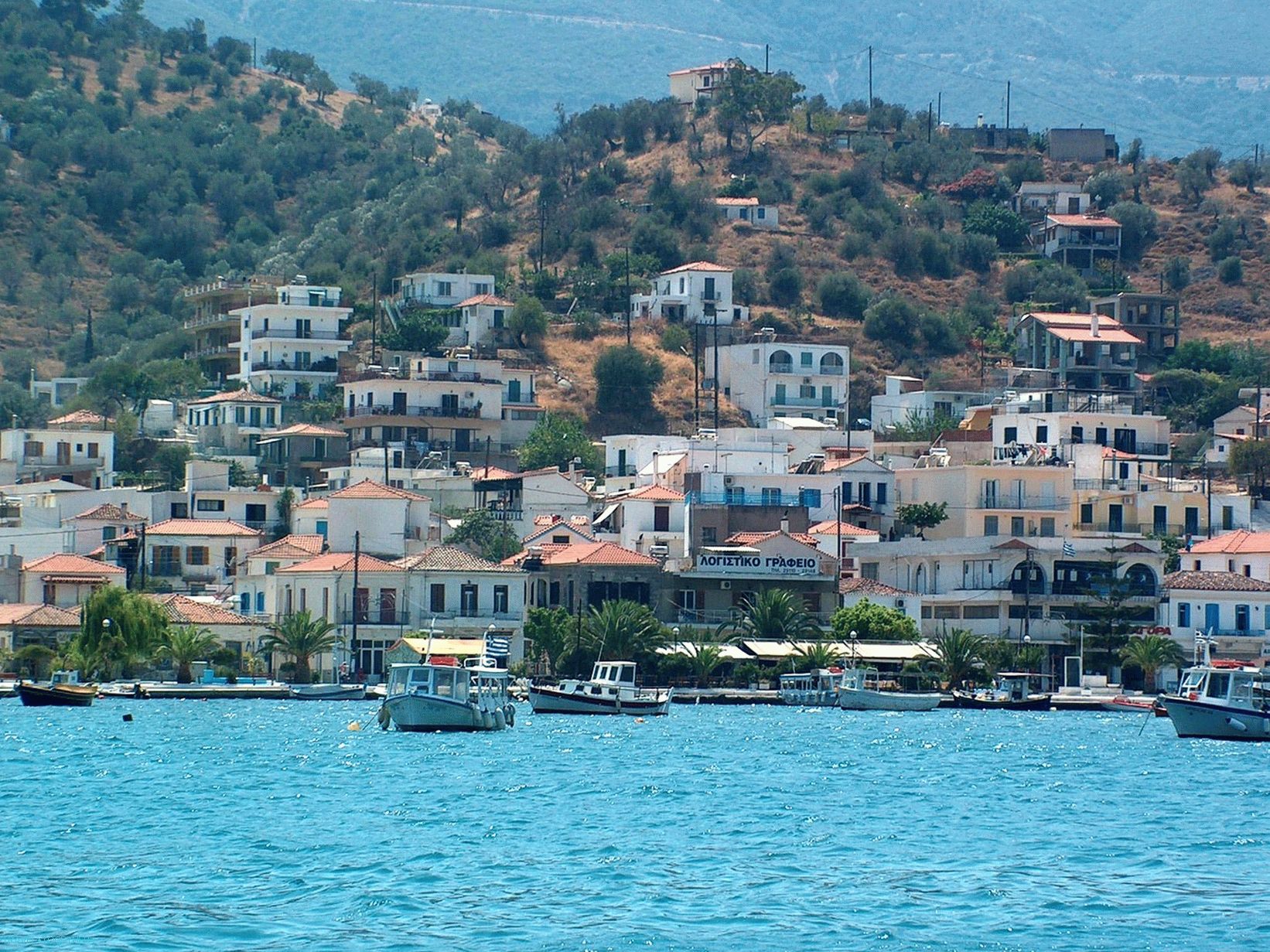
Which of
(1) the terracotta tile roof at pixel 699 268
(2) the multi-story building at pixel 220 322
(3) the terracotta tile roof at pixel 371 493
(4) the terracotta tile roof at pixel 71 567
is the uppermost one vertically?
(1) the terracotta tile roof at pixel 699 268

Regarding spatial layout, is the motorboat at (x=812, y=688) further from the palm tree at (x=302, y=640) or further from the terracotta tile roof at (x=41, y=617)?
the terracotta tile roof at (x=41, y=617)

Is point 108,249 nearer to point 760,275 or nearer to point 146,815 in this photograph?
point 760,275

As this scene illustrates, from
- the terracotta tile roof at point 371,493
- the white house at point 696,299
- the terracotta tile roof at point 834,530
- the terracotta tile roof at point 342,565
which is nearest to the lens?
the terracotta tile roof at point 342,565

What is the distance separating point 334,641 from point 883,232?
8395cm

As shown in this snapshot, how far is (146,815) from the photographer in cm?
4984

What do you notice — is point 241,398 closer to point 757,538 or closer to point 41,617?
point 41,617

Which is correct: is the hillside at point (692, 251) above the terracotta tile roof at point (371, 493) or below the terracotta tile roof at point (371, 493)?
above

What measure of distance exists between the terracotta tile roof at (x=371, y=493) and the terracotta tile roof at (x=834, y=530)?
56.7ft

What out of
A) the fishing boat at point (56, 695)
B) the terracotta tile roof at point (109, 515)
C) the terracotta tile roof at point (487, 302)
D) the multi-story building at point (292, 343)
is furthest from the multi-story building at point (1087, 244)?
the fishing boat at point (56, 695)

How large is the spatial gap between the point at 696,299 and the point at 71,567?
182 feet

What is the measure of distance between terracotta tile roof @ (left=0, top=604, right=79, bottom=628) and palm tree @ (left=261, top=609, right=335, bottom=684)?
28.2 feet

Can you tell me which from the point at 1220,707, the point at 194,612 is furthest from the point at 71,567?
the point at 1220,707

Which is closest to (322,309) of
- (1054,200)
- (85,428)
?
(85,428)

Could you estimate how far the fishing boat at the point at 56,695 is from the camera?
8562 cm
